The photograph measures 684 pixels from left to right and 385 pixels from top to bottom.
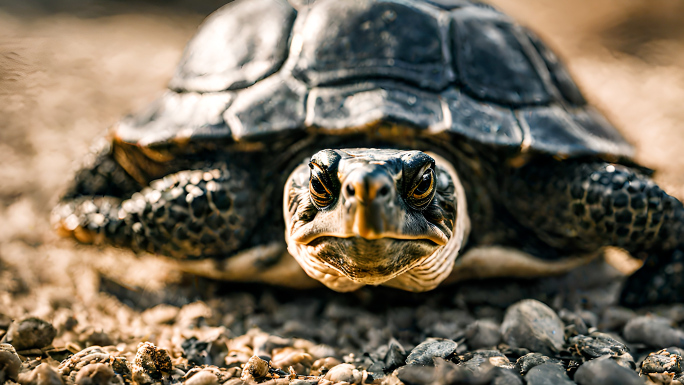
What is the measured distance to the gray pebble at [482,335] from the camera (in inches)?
72.6

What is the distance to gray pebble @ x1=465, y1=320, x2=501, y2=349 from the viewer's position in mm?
1843

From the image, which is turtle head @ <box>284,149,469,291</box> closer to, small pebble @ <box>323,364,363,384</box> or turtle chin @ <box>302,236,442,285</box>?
turtle chin @ <box>302,236,442,285</box>

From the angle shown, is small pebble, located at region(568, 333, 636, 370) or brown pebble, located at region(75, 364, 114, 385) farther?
small pebble, located at region(568, 333, 636, 370)

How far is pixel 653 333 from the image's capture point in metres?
1.87

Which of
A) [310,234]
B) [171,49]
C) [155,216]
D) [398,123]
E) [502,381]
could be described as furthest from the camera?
[171,49]

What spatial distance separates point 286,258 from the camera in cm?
220

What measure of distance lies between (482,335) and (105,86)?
5640 millimetres

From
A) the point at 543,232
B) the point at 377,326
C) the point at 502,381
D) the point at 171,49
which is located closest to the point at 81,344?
the point at 377,326

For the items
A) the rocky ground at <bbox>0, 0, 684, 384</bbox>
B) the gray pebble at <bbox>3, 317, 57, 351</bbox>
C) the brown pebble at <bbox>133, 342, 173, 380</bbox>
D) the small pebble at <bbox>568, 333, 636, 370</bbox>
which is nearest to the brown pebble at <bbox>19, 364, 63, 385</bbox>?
the rocky ground at <bbox>0, 0, 684, 384</bbox>

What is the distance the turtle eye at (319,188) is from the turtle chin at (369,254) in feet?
0.42

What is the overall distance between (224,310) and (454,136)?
1.46 metres

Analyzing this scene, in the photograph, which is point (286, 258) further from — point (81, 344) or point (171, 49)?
point (171, 49)

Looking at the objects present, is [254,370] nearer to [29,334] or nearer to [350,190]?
[350,190]

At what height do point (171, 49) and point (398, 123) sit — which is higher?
point (171, 49)
